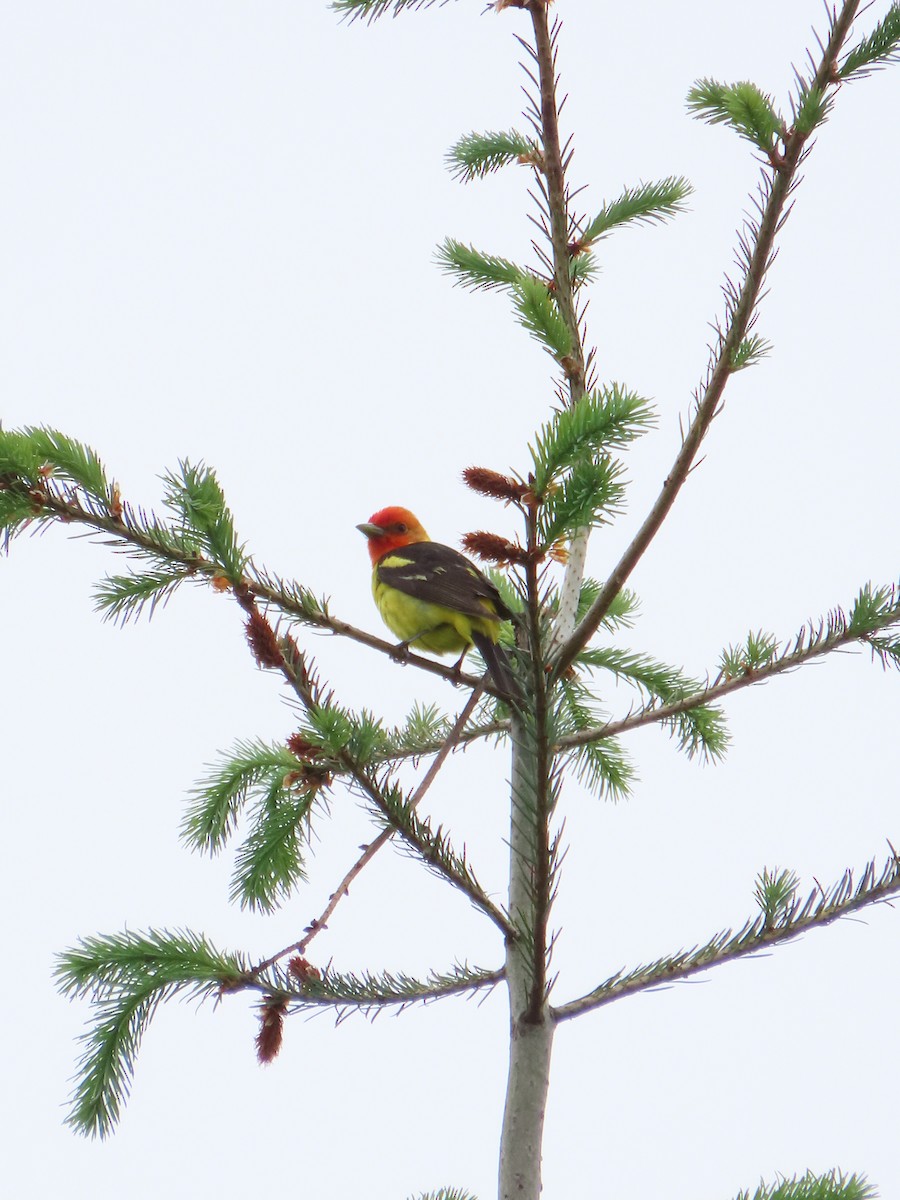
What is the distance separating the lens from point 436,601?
3.60 m

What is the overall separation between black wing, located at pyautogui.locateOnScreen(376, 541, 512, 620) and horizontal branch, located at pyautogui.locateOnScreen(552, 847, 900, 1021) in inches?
48.2

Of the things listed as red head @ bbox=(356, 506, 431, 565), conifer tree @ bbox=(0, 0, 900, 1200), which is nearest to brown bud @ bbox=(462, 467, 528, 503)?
conifer tree @ bbox=(0, 0, 900, 1200)

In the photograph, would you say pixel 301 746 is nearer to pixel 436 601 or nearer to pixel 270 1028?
pixel 270 1028

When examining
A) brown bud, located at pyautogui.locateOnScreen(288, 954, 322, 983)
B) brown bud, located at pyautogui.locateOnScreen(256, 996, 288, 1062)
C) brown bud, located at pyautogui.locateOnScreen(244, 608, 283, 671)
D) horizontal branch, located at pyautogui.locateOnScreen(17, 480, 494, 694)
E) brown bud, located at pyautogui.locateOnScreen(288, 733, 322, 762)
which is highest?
horizontal branch, located at pyautogui.locateOnScreen(17, 480, 494, 694)

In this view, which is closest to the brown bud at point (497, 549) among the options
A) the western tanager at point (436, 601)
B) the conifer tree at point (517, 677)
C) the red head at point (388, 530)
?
the conifer tree at point (517, 677)

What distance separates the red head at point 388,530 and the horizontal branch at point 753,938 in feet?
8.53

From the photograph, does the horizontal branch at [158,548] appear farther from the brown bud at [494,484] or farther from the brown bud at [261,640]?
the brown bud at [494,484]

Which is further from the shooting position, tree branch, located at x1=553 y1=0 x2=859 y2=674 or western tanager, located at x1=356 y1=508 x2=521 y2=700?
western tanager, located at x1=356 y1=508 x2=521 y2=700

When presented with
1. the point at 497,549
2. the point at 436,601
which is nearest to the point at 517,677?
the point at 497,549

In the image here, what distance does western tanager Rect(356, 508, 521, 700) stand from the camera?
11.1 feet

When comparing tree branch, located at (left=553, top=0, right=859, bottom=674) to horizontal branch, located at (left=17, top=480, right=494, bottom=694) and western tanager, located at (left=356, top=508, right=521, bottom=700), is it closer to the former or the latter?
horizontal branch, located at (left=17, top=480, right=494, bottom=694)

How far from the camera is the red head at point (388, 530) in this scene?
4473mm

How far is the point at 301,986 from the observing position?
195 centimetres

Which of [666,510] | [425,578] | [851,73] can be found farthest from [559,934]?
[425,578]
